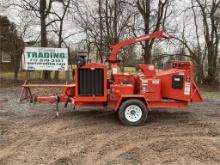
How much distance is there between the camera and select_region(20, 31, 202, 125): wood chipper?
10.8 m

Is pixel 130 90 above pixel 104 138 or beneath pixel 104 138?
above

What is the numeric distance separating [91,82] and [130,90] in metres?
1.11

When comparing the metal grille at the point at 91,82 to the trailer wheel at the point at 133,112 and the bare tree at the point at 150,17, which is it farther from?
the bare tree at the point at 150,17

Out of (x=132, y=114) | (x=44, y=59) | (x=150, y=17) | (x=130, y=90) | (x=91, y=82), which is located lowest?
(x=132, y=114)

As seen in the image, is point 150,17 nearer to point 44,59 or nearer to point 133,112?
point 44,59

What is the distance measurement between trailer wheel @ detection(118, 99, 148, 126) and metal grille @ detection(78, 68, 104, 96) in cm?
76

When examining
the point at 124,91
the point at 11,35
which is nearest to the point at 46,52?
the point at 124,91

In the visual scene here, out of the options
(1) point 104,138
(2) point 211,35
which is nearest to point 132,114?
(1) point 104,138

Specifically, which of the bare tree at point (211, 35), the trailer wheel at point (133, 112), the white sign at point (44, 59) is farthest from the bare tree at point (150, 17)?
the trailer wheel at point (133, 112)

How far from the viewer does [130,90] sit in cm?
1101

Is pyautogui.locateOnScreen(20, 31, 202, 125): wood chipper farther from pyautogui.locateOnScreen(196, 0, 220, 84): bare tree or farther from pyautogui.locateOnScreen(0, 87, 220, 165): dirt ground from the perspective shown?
pyautogui.locateOnScreen(196, 0, 220, 84): bare tree

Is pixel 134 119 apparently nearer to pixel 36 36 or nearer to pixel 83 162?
pixel 83 162

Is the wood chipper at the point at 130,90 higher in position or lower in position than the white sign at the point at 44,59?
lower

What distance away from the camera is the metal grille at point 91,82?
1081 cm
